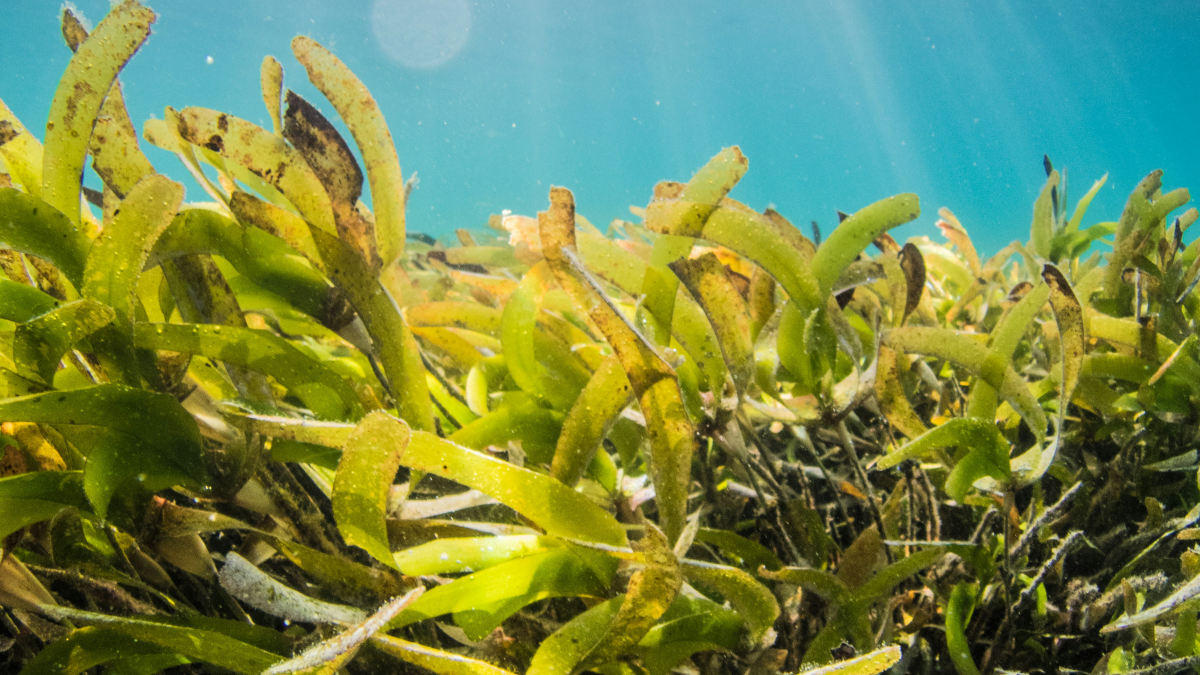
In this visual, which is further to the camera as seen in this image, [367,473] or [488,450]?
[488,450]

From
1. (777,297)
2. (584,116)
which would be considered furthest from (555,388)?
(584,116)

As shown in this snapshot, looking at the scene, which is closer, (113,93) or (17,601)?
(17,601)

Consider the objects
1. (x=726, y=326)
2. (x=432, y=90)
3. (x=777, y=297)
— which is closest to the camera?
(x=726, y=326)

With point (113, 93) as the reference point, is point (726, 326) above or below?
below

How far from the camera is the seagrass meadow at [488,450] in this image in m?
0.41

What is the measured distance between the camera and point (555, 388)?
59 centimetres

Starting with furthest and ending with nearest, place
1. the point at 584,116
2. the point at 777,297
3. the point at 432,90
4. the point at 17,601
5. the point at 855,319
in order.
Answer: the point at 584,116 < the point at 432,90 < the point at 855,319 < the point at 777,297 < the point at 17,601

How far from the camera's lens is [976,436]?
0.50m

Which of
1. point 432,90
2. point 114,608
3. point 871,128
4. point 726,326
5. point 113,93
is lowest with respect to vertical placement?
point 114,608

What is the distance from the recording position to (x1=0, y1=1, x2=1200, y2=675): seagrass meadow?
406 millimetres

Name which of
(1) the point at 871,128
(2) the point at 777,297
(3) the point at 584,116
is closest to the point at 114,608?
(2) the point at 777,297

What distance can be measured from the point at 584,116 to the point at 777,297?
74.0 m

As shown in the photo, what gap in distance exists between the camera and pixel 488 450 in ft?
2.13

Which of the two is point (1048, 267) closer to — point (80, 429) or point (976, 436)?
point (976, 436)
